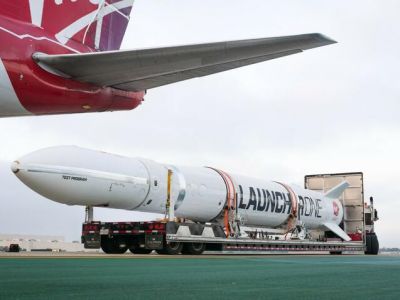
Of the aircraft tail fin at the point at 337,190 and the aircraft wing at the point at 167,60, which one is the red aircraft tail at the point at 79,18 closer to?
the aircraft wing at the point at 167,60

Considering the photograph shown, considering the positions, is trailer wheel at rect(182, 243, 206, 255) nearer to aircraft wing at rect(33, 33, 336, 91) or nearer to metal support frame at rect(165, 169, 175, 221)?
metal support frame at rect(165, 169, 175, 221)

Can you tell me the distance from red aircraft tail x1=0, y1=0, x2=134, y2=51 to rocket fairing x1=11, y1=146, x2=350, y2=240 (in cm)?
762

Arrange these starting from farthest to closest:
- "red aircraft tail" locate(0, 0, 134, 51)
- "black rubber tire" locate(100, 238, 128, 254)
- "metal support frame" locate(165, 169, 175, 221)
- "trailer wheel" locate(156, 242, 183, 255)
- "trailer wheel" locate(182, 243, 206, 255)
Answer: "black rubber tire" locate(100, 238, 128, 254) → "trailer wheel" locate(182, 243, 206, 255) → "metal support frame" locate(165, 169, 175, 221) → "trailer wheel" locate(156, 242, 183, 255) → "red aircraft tail" locate(0, 0, 134, 51)

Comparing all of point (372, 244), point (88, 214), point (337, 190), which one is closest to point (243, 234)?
point (88, 214)

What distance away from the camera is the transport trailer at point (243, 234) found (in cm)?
1691

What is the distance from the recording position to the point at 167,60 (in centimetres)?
524

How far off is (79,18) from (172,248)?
1104cm

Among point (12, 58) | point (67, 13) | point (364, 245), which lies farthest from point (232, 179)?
point (12, 58)

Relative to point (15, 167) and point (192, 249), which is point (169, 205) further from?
point (15, 167)

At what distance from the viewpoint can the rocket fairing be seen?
14648 millimetres

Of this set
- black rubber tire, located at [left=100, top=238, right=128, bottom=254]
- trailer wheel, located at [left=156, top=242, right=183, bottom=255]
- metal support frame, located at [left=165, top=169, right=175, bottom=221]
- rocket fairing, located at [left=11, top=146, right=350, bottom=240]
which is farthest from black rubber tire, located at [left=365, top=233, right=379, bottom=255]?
black rubber tire, located at [left=100, top=238, right=128, bottom=254]

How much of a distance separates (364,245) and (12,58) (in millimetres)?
22900

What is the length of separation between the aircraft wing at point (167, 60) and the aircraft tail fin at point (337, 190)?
828 inches

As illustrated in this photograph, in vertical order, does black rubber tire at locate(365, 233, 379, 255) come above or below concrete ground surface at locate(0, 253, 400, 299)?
below
